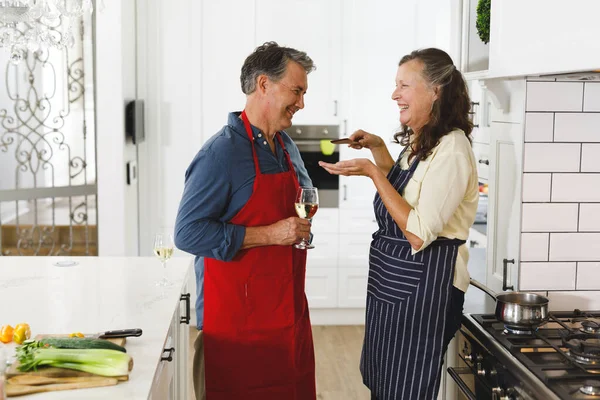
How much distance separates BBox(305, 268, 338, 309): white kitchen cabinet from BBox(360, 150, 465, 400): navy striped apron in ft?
9.28

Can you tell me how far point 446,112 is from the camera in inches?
90.5

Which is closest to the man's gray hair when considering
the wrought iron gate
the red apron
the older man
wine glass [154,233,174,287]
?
the older man

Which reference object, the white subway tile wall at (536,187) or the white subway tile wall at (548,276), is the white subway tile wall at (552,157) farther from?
the white subway tile wall at (548,276)

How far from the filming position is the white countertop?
5.93ft

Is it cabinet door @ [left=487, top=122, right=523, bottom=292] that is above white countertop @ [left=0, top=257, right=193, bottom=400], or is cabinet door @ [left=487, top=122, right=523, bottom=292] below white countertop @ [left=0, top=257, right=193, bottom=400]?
above

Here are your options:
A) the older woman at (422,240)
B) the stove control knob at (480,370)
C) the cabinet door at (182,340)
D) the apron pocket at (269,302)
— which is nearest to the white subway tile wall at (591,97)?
the older woman at (422,240)

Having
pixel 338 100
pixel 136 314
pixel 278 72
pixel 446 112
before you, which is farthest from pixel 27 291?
pixel 338 100

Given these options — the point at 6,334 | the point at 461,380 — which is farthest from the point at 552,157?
the point at 6,334

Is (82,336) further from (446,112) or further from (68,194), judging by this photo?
(68,194)

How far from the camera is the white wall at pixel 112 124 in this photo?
4.61 m

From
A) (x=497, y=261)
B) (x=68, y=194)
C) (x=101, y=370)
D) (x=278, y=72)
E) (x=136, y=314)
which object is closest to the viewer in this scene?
(x=101, y=370)

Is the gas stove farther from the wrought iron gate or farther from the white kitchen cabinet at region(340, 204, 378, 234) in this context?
the wrought iron gate

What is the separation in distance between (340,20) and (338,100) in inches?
Result: 20.5

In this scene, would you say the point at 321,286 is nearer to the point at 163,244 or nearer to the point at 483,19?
the point at 163,244
